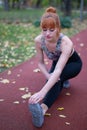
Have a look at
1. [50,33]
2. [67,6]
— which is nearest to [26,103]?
[50,33]

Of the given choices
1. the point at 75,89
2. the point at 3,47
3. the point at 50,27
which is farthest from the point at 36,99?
the point at 3,47

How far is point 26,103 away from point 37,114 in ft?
2.34

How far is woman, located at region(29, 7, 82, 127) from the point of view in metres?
3.37

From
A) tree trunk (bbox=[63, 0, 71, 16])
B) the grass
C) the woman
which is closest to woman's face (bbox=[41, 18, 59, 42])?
the woman

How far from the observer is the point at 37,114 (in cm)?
335

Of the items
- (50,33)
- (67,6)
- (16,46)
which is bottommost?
(67,6)

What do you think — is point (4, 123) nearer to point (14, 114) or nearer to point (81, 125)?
point (14, 114)

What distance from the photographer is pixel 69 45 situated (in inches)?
150

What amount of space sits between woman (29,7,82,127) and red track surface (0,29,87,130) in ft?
0.50

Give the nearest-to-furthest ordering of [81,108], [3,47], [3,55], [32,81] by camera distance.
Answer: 1. [81,108]
2. [32,81]
3. [3,55]
4. [3,47]

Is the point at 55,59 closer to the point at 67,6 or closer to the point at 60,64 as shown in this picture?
the point at 60,64

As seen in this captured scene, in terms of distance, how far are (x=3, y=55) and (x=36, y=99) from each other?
3651mm

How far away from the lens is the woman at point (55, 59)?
3371mm

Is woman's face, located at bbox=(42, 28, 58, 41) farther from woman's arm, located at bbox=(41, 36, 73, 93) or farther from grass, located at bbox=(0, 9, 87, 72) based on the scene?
grass, located at bbox=(0, 9, 87, 72)
